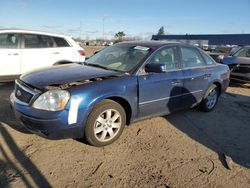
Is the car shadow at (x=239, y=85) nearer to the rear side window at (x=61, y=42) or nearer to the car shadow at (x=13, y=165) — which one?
the rear side window at (x=61, y=42)

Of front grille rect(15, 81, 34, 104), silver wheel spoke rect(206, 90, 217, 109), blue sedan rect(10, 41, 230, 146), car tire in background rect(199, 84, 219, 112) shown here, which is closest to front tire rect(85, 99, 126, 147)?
blue sedan rect(10, 41, 230, 146)

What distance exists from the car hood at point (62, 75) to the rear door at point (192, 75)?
1.72m

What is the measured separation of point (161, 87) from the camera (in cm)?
520

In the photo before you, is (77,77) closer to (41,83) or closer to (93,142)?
(41,83)

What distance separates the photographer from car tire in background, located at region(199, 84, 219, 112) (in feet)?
21.7

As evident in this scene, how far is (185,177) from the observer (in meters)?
3.73

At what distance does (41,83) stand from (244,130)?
4.04 meters

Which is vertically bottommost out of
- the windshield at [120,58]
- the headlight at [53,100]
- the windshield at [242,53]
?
the headlight at [53,100]

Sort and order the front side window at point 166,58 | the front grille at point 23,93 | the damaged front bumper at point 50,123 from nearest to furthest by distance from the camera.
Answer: the damaged front bumper at point 50,123, the front grille at point 23,93, the front side window at point 166,58

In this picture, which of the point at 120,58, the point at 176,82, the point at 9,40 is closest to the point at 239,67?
the point at 176,82

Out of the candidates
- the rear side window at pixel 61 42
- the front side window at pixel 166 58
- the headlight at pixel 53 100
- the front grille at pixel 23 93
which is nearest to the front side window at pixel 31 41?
the rear side window at pixel 61 42

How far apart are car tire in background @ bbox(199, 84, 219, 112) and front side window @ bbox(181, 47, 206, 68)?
68cm

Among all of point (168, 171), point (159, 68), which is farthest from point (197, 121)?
point (168, 171)

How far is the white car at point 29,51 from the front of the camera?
776 centimetres
